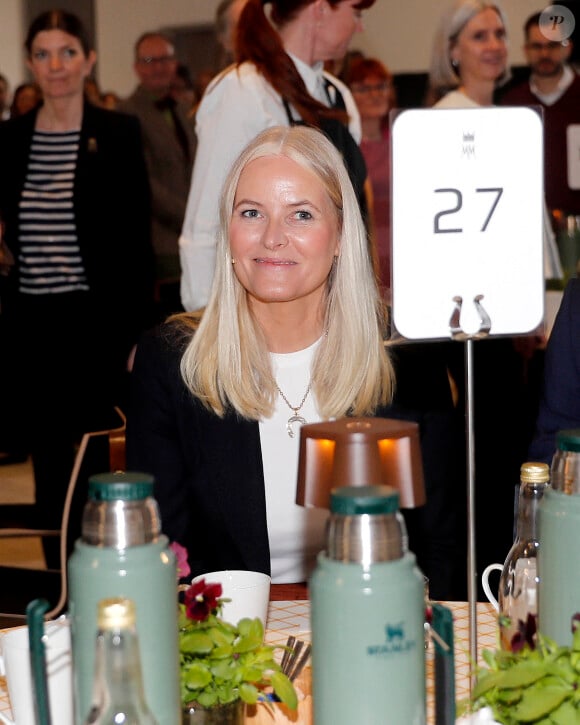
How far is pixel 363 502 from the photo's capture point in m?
0.93

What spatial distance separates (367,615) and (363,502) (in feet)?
0.30

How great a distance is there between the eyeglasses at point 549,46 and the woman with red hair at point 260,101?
215cm

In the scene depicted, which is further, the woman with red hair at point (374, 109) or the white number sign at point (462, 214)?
the woman with red hair at point (374, 109)

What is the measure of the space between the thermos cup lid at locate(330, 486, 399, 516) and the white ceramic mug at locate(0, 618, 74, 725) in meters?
0.31

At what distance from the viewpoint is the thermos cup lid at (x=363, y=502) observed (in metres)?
0.93

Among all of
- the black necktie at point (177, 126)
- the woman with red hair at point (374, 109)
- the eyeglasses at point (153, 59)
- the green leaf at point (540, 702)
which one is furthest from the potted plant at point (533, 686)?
the eyeglasses at point (153, 59)

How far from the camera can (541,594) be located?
1166 millimetres

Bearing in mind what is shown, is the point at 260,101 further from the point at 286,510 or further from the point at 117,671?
the point at 117,671

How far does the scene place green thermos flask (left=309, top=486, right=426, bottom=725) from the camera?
0.95 meters

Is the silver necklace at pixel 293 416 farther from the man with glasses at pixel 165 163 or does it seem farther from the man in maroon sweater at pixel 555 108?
the man with glasses at pixel 165 163

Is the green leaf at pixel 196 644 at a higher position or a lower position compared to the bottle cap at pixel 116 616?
lower

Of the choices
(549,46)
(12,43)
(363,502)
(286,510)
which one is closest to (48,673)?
(363,502)

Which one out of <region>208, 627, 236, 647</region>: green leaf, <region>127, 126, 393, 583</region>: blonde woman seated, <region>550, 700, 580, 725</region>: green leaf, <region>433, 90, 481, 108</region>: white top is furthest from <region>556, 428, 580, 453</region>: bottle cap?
<region>433, 90, 481, 108</region>: white top

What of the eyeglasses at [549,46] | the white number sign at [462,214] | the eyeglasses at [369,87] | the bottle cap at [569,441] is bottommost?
the bottle cap at [569,441]
